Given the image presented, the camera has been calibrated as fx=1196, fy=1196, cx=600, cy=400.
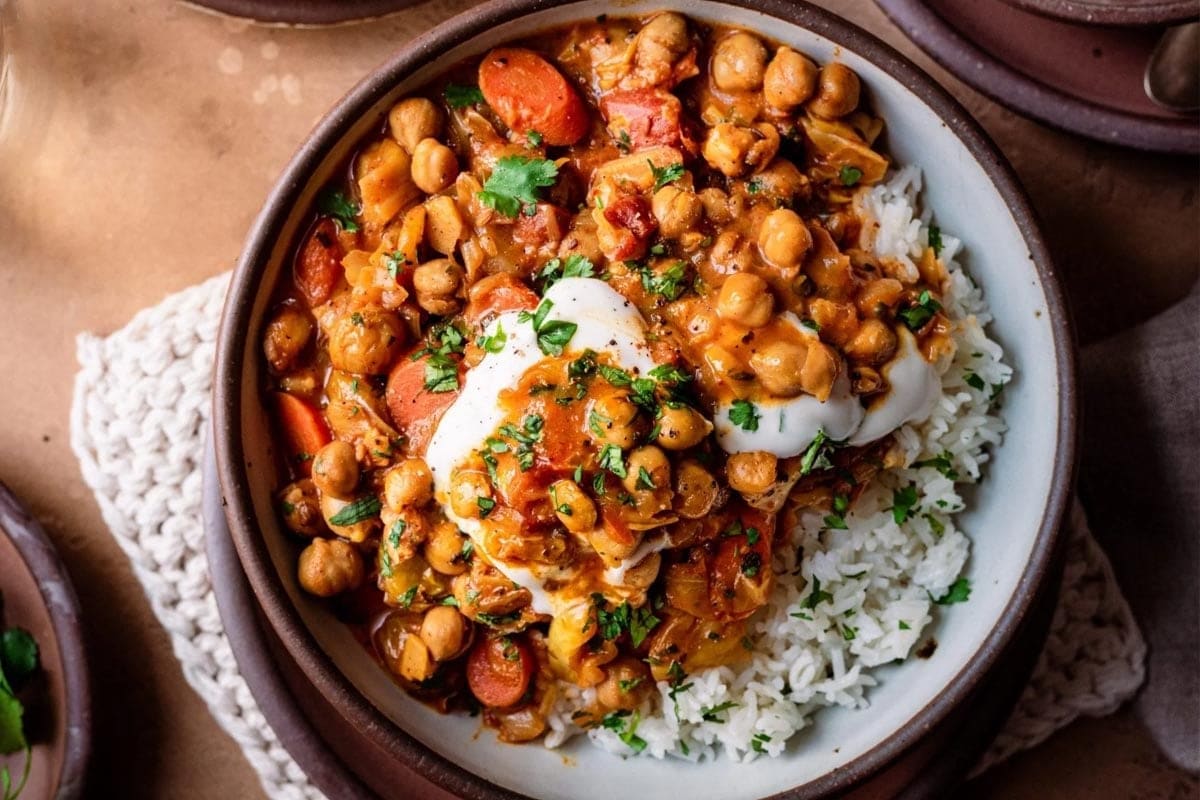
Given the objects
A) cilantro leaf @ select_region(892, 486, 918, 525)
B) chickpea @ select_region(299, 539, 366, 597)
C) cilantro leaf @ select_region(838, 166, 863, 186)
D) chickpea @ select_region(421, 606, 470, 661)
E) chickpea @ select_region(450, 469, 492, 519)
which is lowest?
cilantro leaf @ select_region(892, 486, 918, 525)

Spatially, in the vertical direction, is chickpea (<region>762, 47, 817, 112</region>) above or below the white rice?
above

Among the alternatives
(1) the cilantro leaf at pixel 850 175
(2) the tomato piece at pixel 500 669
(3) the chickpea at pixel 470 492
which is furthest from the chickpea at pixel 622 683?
(1) the cilantro leaf at pixel 850 175

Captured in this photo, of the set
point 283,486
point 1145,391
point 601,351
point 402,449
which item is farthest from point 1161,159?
point 283,486

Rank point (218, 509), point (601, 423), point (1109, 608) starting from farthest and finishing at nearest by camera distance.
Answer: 1. point (1109, 608)
2. point (218, 509)
3. point (601, 423)

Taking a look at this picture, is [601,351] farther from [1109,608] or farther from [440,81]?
[1109,608]

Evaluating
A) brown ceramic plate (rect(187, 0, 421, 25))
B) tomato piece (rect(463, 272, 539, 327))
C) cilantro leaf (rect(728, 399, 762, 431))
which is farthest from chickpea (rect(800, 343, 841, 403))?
brown ceramic plate (rect(187, 0, 421, 25))

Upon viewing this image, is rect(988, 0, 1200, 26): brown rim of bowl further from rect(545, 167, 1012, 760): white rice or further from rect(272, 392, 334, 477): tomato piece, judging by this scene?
rect(272, 392, 334, 477): tomato piece
